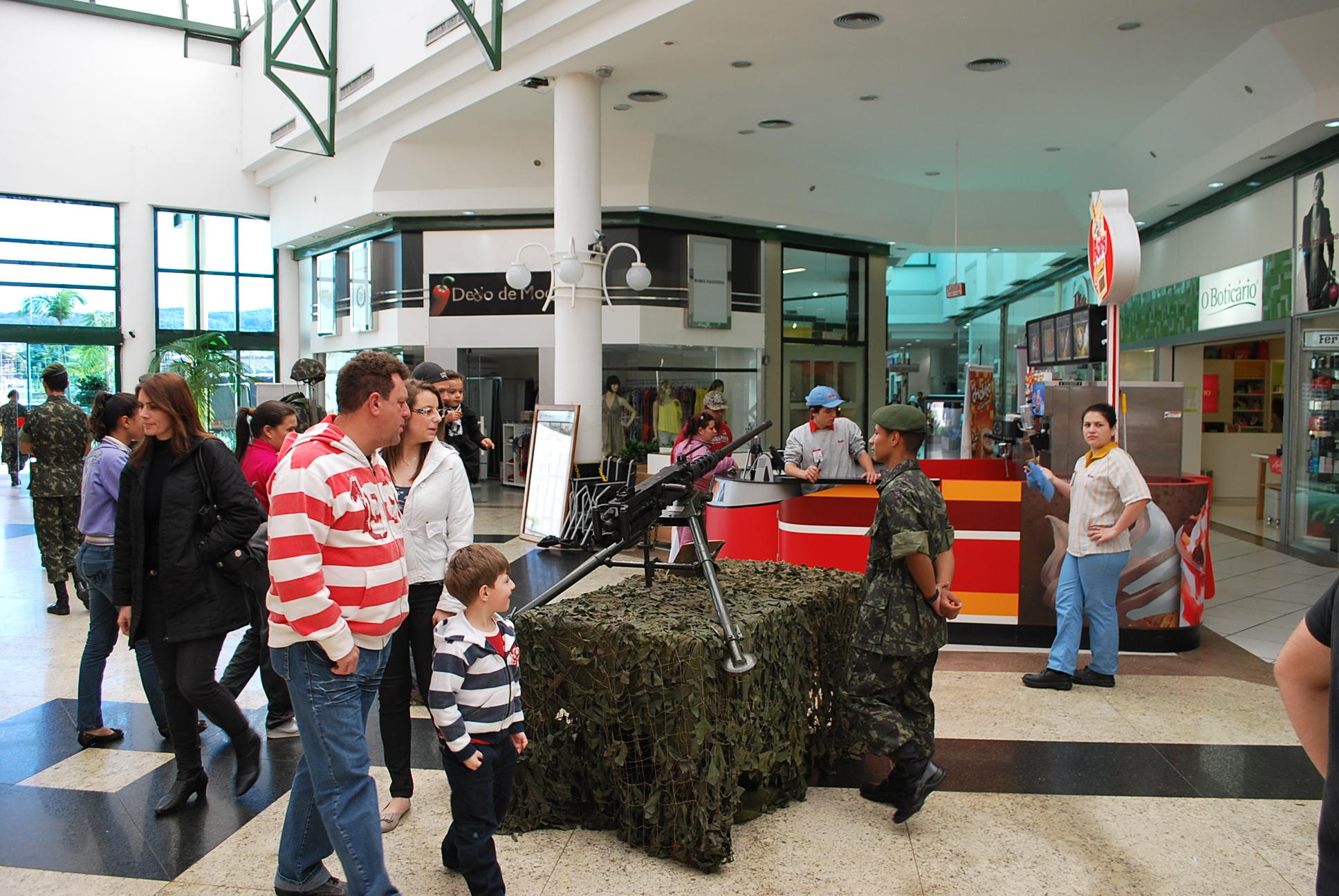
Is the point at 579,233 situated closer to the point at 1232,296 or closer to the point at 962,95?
the point at 962,95

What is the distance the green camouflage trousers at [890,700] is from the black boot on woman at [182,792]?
2430mm

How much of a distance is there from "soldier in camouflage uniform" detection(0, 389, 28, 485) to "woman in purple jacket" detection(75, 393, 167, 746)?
1138cm

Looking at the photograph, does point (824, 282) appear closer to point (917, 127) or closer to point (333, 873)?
point (917, 127)

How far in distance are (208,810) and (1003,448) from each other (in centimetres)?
775

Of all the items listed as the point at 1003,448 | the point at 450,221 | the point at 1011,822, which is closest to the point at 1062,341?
the point at 1003,448

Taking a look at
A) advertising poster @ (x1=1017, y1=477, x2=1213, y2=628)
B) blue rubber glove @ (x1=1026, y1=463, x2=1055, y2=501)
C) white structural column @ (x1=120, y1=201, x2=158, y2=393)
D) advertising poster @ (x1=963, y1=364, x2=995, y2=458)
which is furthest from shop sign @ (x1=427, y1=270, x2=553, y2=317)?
blue rubber glove @ (x1=1026, y1=463, x2=1055, y2=501)

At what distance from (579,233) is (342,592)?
27.0 ft

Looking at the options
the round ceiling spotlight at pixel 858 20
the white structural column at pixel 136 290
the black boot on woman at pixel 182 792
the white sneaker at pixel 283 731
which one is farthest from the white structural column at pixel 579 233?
the white structural column at pixel 136 290

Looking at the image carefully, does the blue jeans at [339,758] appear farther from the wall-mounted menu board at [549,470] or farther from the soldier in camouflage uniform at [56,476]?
the wall-mounted menu board at [549,470]

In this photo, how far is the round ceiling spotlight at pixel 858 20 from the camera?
8477 mm

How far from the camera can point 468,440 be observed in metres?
4.76

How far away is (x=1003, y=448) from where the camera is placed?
30.0ft

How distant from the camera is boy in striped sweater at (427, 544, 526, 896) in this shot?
2.53m

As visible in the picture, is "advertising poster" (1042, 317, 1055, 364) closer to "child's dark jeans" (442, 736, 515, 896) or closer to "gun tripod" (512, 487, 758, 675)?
"gun tripod" (512, 487, 758, 675)
